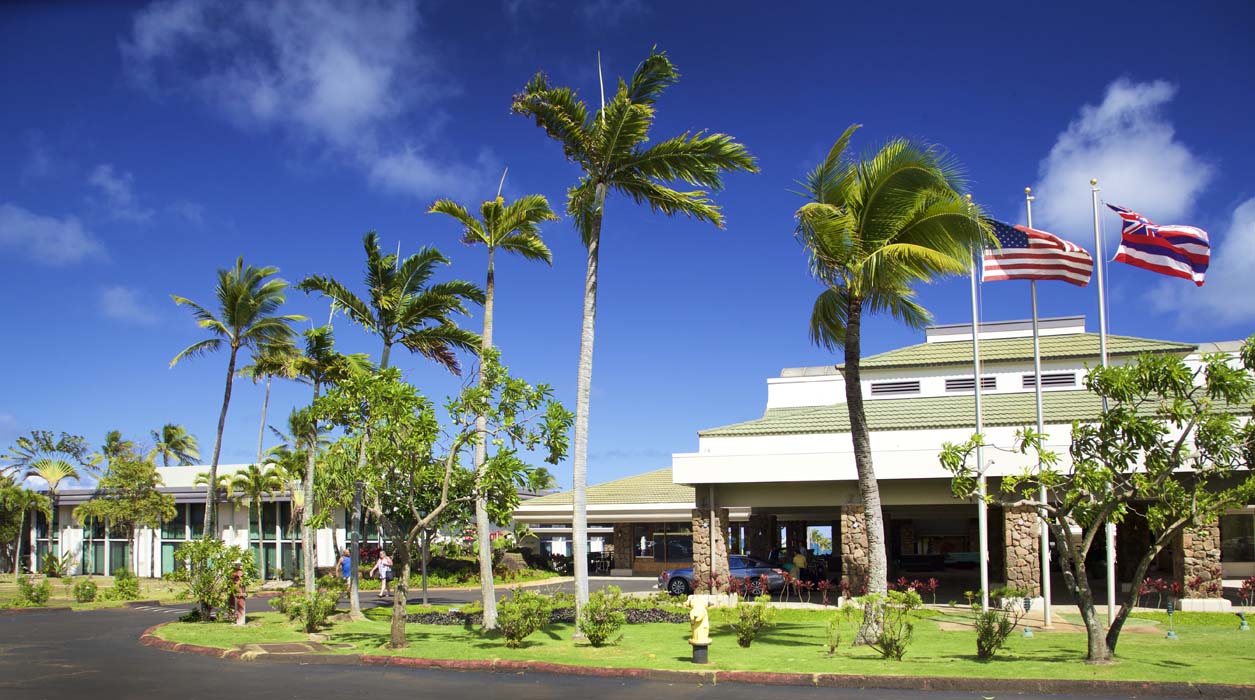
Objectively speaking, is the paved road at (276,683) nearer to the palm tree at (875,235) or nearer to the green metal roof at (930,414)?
the palm tree at (875,235)

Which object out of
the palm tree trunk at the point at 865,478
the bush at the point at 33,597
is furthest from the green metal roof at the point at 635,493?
the palm tree trunk at the point at 865,478

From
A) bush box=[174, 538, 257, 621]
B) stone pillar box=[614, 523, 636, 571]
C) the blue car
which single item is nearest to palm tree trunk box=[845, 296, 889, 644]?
the blue car

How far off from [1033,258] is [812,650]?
9.16 m

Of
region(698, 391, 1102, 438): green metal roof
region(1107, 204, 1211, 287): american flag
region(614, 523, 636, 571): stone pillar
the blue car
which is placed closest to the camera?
region(1107, 204, 1211, 287): american flag

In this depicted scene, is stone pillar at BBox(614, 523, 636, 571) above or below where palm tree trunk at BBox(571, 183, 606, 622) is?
below

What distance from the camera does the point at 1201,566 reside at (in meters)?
23.0

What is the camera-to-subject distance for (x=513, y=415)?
17625 millimetres

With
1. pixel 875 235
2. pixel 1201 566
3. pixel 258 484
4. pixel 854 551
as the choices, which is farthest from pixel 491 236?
pixel 258 484

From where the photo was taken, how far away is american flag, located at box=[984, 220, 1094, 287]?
1916 cm

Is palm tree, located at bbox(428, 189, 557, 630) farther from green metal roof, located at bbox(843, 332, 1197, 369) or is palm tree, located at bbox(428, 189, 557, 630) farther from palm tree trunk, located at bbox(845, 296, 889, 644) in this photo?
green metal roof, located at bbox(843, 332, 1197, 369)

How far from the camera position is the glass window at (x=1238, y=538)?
26047 millimetres

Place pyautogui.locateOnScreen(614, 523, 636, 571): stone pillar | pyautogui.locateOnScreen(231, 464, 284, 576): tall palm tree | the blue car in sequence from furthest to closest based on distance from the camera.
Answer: pyautogui.locateOnScreen(614, 523, 636, 571): stone pillar → pyautogui.locateOnScreen(231, 464, 284, 576): tall palm tree → the blue car

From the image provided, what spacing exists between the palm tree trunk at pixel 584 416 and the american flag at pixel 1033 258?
25.7 ft

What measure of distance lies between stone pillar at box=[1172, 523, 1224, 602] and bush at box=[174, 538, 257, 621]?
71.4 ft
